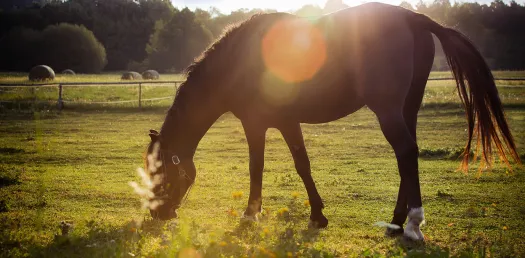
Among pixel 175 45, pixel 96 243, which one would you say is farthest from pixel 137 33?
pixel 96 243

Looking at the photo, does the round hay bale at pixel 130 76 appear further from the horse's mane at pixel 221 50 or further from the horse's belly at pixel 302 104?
the horse's belly at pixel 302 104

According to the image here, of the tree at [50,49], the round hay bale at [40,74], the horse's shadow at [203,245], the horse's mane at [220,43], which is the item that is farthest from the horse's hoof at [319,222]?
the tree at [50,49]

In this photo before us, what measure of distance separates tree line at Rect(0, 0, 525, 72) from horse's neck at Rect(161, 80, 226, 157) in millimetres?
44608

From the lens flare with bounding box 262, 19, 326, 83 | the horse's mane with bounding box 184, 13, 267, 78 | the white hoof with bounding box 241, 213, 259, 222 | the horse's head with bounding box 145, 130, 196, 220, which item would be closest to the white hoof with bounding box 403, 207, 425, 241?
the white hoof with bounding box 241, 213, 259, 222

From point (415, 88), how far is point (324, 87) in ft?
3.38

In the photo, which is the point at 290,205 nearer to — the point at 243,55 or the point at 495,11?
the point at 243,55

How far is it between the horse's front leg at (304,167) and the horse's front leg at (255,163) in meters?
0.30

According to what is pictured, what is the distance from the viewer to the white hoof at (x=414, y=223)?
4.89 metres

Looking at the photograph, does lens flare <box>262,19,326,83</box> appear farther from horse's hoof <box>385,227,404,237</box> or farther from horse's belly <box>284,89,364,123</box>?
horse's hoof <box>385,227,404,237</box>

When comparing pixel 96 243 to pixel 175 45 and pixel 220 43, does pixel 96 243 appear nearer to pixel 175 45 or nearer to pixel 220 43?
pixel 220 43

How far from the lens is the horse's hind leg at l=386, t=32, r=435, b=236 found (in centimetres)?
531

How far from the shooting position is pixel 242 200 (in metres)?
7.50

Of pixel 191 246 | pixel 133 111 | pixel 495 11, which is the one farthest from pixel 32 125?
pixel 495 11

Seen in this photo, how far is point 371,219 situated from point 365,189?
199 cm
